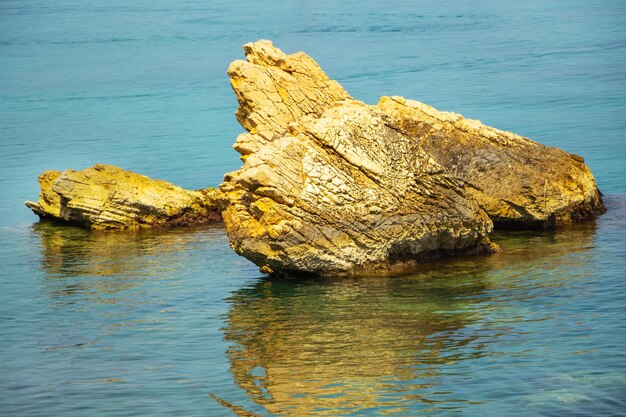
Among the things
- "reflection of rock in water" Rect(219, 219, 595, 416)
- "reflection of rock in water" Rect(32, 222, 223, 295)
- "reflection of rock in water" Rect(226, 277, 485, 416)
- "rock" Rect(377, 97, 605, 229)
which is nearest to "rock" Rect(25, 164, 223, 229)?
"reflection of rock in water" Rect(32, 222, 223, 295)

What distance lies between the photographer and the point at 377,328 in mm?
21016

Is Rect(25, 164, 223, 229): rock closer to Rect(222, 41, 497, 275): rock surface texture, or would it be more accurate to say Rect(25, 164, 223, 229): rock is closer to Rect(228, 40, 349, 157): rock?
Rect(228, 40, 349, 157): rock

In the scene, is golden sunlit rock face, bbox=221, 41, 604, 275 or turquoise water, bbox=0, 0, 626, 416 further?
golden sunlit rock face, bbox=221, 41, 604, 275

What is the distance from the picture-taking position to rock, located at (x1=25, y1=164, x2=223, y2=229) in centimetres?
3084

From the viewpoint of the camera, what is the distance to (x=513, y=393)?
17.2 meters

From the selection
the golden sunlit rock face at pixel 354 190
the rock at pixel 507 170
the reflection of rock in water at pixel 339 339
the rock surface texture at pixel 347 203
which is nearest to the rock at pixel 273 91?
the golden sunlit rock face at pixel 354 190

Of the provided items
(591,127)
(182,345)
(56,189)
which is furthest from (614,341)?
(591,127)

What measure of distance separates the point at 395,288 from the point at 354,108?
4333 millimetres

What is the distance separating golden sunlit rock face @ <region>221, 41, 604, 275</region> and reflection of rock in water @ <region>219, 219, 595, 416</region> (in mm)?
652

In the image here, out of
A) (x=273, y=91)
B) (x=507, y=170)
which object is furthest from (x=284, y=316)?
(x=507, y=170)

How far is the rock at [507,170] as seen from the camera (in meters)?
27.6

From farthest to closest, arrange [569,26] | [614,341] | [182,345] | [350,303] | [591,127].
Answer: [569,26]
[591,127]
[350,303]
[182,345]
[614,341]

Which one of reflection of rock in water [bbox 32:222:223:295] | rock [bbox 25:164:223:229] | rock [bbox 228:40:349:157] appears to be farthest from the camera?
rock [bbox 25:164:223:229]

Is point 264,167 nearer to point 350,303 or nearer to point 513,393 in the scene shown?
point 350,303
